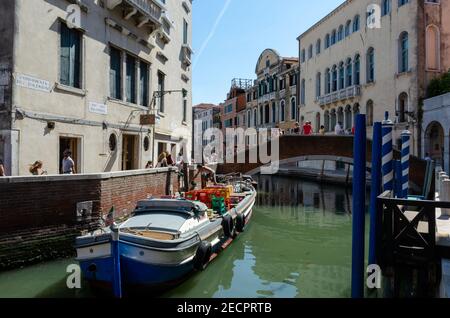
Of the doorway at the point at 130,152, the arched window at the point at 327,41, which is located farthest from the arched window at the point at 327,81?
the doorway at the point at 130,152

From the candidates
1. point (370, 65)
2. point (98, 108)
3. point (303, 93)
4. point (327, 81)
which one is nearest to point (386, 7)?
point (370, 65)

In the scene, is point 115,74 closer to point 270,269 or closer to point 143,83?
point 143,83

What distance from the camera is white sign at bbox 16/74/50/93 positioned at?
783 centimetres

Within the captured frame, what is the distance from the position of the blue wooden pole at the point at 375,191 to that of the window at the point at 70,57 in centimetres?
694

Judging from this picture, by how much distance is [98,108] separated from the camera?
10328 millimetres

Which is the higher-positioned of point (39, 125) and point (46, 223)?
point (39, 125)

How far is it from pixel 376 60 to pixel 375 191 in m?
17.5

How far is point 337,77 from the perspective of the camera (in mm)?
25422

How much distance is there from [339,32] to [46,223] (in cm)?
2271

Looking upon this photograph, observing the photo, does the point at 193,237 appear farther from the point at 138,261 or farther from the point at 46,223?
the point at 46,223

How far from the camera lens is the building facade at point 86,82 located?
7.78 m

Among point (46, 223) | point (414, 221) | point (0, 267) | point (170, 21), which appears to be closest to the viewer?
point (414, 221)
